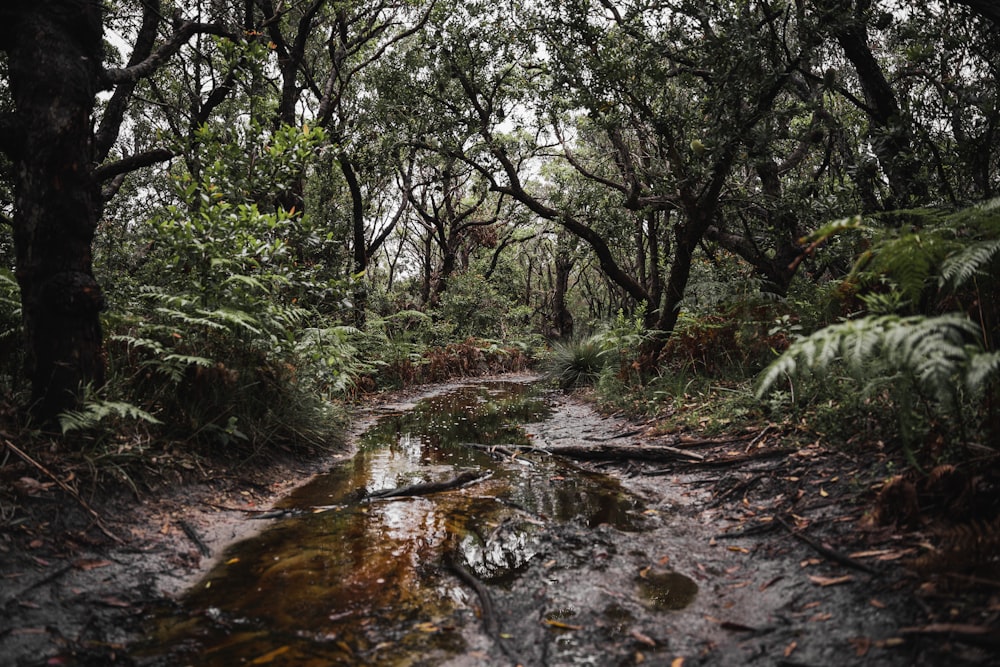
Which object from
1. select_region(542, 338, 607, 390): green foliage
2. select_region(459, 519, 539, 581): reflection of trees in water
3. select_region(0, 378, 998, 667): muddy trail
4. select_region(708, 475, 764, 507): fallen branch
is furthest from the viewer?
select_region(542, 338, 607, 390): green foliage

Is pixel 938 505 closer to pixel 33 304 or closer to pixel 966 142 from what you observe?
pixel 966 142

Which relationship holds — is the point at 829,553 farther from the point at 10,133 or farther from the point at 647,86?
the point at 647,86

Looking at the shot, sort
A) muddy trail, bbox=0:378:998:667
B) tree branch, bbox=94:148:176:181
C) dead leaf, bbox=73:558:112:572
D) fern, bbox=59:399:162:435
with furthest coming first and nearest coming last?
tree branch, bbox=94:148:176:181
fern, bbox=59:399:162:435
dead leaf, bbox=73:558:112:572
muddy trail, bbox=0:378:998:667

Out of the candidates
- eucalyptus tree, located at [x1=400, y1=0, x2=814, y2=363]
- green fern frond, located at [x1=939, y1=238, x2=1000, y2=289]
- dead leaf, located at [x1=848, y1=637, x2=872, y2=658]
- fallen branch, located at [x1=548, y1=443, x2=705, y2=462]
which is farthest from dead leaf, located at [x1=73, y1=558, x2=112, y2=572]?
eucalyptus tree, located at [x1=400, y1=0, x2=814, y2=363]

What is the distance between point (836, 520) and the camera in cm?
263

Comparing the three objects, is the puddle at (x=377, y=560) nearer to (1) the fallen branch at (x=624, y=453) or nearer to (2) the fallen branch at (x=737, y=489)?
(1) the fallen branch at (x=624, y=453)

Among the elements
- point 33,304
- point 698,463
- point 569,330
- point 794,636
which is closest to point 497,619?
point 794,636

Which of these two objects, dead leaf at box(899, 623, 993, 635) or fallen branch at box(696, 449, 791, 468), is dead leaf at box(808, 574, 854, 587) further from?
fallen branch at box(696, 449, 791, 468)

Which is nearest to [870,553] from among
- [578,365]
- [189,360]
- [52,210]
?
[189,360]

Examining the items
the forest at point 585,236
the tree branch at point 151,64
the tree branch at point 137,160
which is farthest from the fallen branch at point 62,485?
the tree branch at point 151,64

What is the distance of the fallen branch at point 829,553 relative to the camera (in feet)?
7.02

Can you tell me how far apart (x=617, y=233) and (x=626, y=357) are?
352 cm

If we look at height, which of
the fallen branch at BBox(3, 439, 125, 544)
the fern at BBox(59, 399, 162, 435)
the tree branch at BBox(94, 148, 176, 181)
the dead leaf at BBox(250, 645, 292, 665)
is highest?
the tree branch at BBox(94, 148, 176, 181)

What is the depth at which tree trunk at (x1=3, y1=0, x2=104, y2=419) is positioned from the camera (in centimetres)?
329
